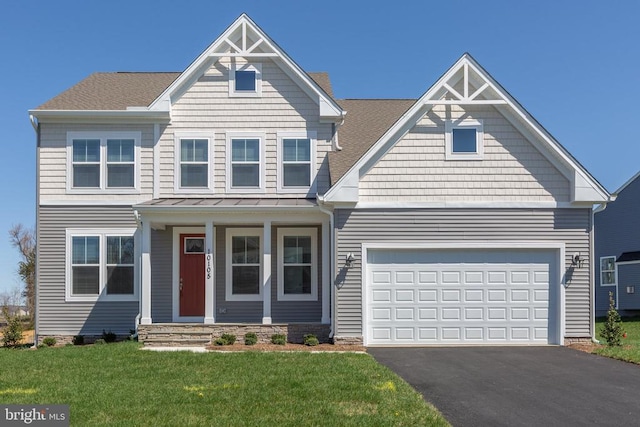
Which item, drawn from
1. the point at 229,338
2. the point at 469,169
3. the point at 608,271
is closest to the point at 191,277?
the point at 229,338

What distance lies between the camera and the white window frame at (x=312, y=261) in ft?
54.3

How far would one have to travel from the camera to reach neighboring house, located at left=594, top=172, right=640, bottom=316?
88.3 ft

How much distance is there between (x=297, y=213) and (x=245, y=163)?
2346mm

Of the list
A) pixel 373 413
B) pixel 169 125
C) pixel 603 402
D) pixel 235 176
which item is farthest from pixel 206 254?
pixel 603 402

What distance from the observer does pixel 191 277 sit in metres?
16.8

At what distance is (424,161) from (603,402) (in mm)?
7308

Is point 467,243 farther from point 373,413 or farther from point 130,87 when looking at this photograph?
point 130,87

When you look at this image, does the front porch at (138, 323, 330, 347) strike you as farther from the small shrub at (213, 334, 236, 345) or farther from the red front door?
the red front door

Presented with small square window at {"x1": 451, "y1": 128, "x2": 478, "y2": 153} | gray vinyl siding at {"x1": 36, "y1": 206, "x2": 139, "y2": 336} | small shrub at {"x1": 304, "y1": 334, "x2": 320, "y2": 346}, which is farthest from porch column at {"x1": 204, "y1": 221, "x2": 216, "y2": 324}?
small square window at {"x1": 451, "y1": 128, "x2": 478, "y2": 153}

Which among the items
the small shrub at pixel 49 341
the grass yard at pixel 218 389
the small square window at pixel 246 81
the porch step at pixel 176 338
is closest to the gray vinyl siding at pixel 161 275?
the porch step at pixel 176 338

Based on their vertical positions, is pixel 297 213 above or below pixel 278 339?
above

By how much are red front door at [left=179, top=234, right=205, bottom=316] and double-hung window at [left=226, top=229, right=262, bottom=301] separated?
768mm

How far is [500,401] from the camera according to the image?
8547mm

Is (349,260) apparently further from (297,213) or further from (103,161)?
(103,161)
